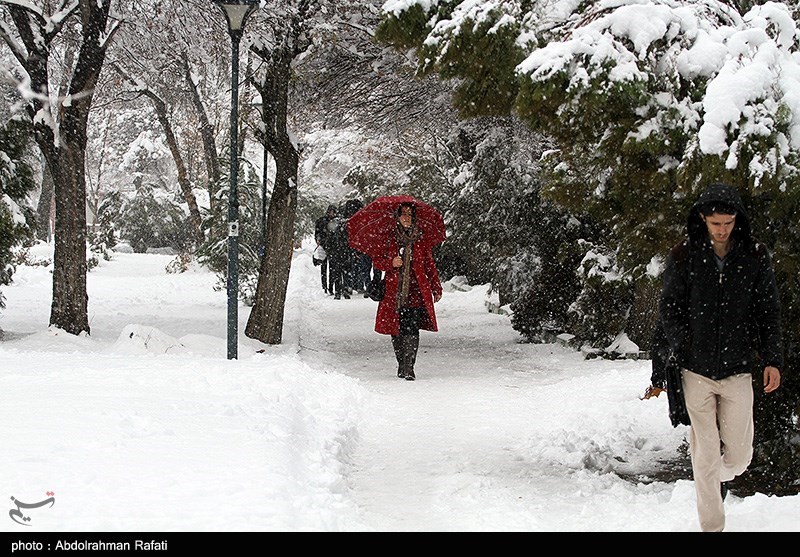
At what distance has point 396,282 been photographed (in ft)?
36.7

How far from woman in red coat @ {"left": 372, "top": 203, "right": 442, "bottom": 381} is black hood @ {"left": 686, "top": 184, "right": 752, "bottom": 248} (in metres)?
6.23

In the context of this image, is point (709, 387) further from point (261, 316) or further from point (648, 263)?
point (261, 316)

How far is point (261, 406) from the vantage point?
7461 mm

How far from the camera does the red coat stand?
11094 millimetres

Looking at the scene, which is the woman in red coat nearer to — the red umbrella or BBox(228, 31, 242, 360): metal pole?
the red umbrella

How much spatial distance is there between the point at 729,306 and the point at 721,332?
141 mm

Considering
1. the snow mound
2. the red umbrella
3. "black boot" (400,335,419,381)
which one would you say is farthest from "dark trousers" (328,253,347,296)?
"black boot" (400,335,419,381)

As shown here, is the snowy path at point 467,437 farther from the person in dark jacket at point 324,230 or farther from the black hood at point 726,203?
the person in dark jacket at point 324,230

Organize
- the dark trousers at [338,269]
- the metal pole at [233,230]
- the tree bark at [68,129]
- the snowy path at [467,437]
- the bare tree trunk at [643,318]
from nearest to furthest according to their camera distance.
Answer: the snowy path at [467,437] < the metal pole at [233,230] < the tree bark at [68,129] < the bare tree trunk at [643,318] < the dark trousers at [338,269]

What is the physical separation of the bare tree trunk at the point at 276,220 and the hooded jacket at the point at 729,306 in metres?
8.56

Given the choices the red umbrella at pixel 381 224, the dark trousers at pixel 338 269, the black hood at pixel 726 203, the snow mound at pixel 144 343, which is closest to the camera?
the black hood at pixel 726 203

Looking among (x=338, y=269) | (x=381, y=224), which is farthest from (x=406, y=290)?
(x=338, y=269)

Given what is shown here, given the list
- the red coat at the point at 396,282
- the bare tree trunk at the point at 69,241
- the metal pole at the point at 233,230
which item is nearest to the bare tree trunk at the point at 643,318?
the red coat at the point at 396,282

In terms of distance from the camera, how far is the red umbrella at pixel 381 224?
11.4 meters
